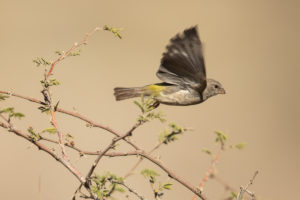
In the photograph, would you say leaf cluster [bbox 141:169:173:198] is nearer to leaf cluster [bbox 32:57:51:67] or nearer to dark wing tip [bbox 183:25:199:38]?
leaf cluster [bbox 32:57:51:67]

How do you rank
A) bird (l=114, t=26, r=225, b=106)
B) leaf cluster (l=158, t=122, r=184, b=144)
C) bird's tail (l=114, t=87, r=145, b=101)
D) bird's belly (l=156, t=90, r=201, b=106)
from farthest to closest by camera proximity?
bird's tail (l=114, t=87, r=145, b=101) < bird's belly (l=156, t=90, r=201, b=106) < bird (l=114, t=26, r=225, b=106) < leaf cluster (l=158, t=122, r=184, b=144)

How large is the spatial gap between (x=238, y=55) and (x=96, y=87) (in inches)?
161

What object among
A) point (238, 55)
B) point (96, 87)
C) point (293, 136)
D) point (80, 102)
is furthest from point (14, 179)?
point (238, 55)

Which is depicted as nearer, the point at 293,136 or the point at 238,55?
the point at 293,136

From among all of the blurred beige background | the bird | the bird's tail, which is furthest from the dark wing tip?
the blurred beige background

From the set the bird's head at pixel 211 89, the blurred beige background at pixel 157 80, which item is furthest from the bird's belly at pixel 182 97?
the blurred beige background at pixel 157 80

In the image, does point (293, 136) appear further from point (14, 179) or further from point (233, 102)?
point (14, 179)

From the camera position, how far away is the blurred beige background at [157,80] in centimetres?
916

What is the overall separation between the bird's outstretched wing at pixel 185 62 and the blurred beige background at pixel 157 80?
449cm

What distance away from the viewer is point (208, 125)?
10898 mm

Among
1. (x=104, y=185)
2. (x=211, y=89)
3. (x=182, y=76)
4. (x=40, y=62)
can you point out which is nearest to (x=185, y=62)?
(x=182, y=76)

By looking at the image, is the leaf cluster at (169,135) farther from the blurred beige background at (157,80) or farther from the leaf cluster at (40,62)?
the blurred beige background at (157,80)

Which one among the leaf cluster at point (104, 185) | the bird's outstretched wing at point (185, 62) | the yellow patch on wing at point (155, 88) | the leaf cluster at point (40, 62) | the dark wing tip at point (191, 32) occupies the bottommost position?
the leaf cluster at point (104, 185)

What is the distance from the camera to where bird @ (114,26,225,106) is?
3.39m
